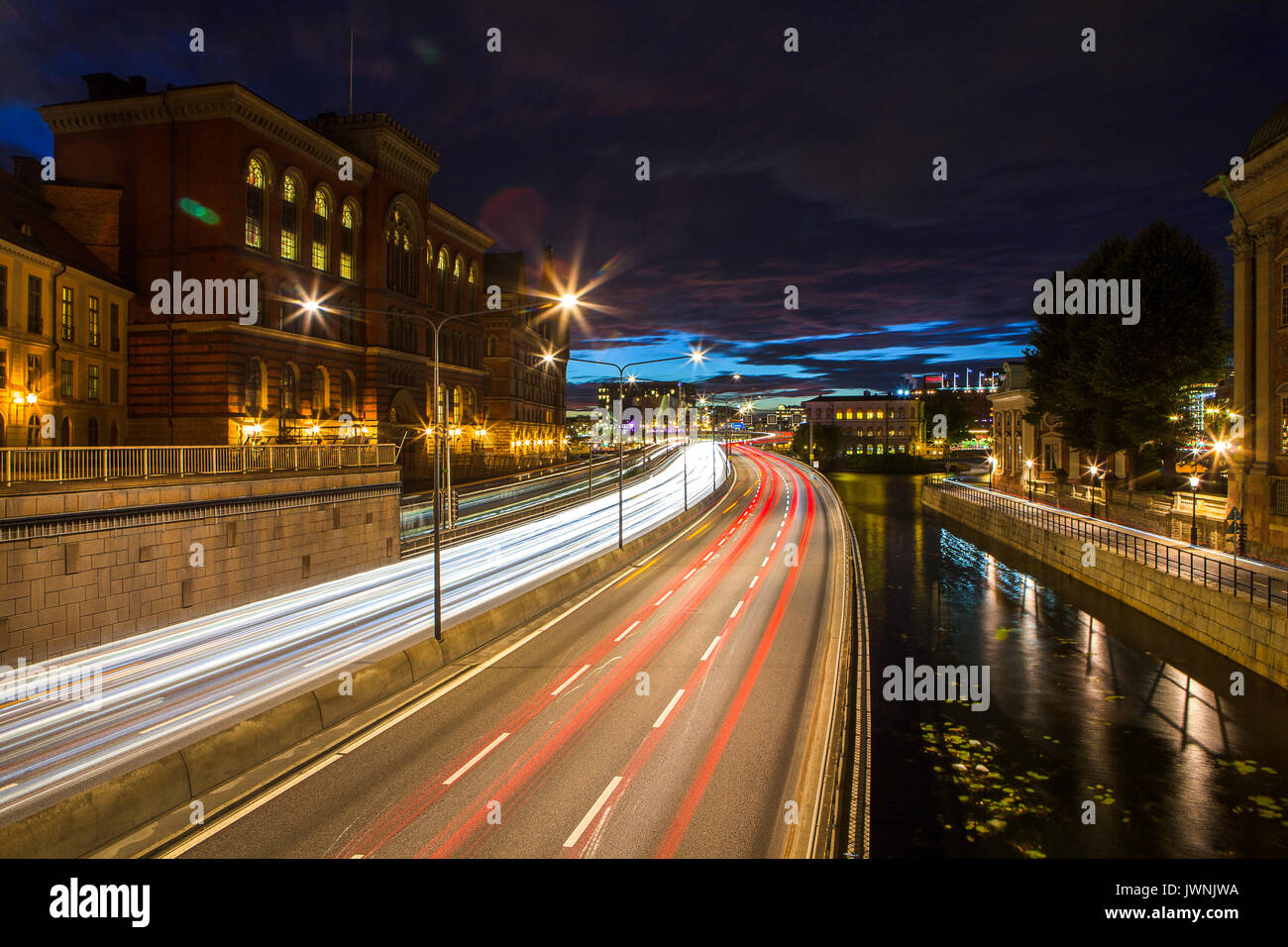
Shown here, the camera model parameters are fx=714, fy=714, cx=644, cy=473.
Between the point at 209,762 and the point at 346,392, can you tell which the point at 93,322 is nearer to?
the point at 346,392

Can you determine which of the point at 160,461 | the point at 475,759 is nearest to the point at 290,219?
the point at 160,461

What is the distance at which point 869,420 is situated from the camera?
176 meters

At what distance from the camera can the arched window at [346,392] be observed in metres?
51.1

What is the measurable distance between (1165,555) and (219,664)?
36.1 m

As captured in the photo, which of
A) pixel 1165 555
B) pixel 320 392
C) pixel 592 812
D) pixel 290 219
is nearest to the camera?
pixel 592 812

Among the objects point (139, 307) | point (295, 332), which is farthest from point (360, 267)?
point (139, 307)

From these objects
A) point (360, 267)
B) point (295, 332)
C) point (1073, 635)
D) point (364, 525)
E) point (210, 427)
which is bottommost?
point (1073, 635)

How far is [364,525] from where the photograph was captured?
32.9 meters

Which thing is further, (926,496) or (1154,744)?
(926,496)

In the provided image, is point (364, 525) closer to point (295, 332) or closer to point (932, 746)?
point (295, 332)

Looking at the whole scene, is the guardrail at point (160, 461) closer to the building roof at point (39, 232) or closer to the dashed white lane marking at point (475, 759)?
the dashed white lane marking at point (475, 759)

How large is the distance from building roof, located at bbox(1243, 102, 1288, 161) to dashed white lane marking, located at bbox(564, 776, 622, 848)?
36.0 meters

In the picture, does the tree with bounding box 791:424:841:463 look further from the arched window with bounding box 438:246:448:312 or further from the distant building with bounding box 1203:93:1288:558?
the distant building with bounding box 1203:93:1288:558
